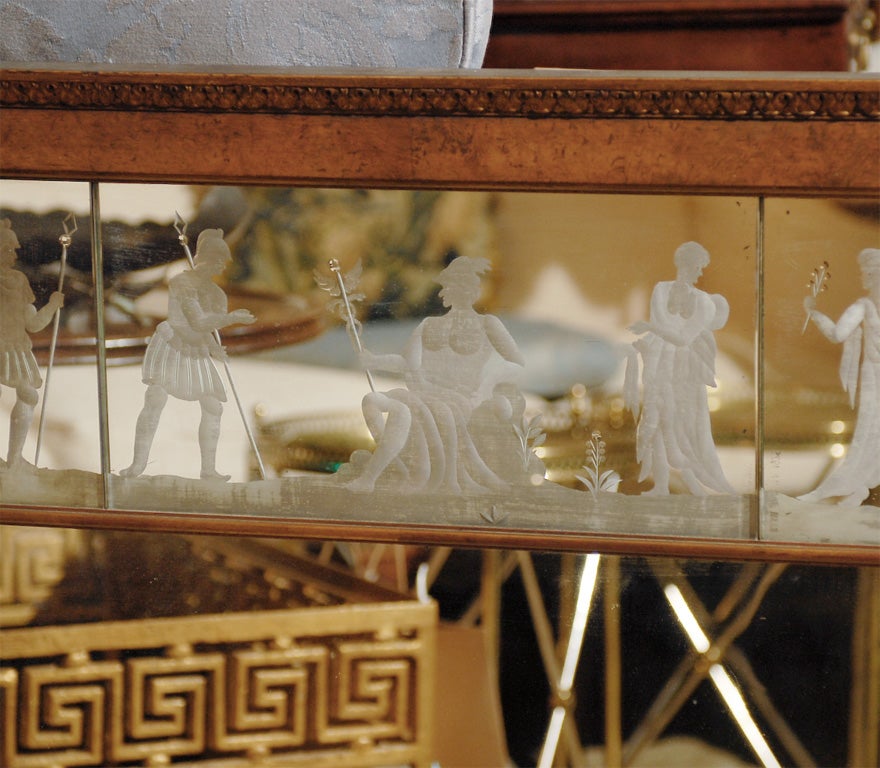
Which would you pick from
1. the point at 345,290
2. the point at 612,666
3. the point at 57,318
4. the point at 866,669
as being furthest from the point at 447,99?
the point at 866,669

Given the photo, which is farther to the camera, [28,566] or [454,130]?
[28,566]

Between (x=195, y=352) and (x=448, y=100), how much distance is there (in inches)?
14.0

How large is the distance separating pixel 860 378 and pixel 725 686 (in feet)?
1.06

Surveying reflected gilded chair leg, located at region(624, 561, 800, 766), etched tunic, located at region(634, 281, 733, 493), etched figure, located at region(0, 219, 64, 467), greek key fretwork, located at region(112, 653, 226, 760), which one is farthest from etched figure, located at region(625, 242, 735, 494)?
etched figure, located at region(0, 219, 64, 467)

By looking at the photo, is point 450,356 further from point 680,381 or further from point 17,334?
point 17,334

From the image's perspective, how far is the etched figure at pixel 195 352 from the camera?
889 millimetres

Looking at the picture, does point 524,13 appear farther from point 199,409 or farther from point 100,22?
point 199,409

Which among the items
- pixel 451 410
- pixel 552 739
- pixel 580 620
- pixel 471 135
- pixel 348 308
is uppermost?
pixel 471 135

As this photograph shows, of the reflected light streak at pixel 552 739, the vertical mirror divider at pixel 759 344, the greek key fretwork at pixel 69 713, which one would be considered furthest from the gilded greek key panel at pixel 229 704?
the vertical mirror divider at pixel 759 344

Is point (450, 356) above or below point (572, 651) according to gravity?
above

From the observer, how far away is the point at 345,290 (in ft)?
2.84

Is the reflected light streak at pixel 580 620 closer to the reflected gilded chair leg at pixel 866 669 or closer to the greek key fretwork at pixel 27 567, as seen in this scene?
the reflected gilded chair leg at pixel 866 669

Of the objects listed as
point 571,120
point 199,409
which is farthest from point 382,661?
point 571,120

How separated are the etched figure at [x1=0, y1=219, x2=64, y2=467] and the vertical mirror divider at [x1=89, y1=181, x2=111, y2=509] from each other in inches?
1.8
